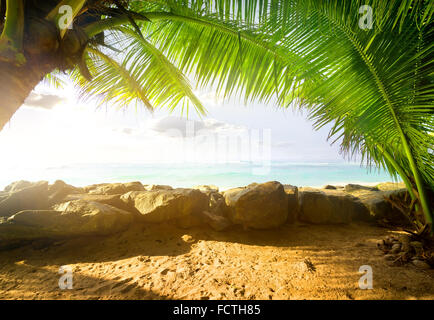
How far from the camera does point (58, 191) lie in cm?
311

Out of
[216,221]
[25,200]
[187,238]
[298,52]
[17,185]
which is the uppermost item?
[298,52]

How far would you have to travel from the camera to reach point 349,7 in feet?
4.26

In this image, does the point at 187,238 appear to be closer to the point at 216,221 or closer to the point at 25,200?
the point at 216,221

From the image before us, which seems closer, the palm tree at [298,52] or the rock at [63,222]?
the palm tree at [298,52]

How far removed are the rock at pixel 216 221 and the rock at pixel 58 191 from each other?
2.37 metres

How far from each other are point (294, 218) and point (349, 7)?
2.90 meters

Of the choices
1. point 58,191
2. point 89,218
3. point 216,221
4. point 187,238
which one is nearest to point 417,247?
point 216,221

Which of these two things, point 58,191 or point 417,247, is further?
point 58,191

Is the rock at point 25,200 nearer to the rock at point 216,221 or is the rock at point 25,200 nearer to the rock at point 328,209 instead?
the rock at point 216,221

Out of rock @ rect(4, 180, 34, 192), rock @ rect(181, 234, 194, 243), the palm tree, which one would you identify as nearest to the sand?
rock @ rect(181, 234, 194, 243)

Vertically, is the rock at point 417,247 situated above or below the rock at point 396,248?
above

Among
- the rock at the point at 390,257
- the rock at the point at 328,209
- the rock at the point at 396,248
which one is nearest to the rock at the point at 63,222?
Result: the rock at the point at 328,209

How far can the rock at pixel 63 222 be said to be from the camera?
2.36 metres

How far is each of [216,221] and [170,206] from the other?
29.8 inches
